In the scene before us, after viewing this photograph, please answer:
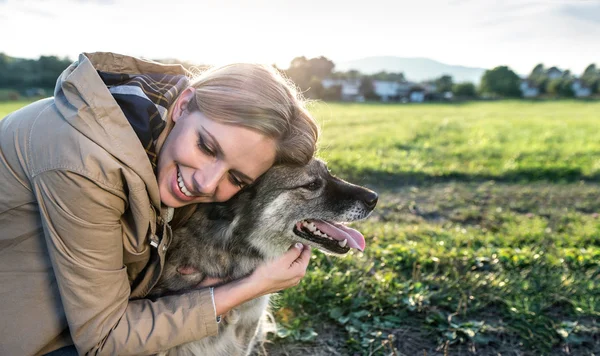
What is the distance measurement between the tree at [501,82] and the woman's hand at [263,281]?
6992cm

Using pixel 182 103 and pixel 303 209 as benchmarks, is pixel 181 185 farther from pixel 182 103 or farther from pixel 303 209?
pixel 303 209

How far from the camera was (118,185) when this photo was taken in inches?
73.9

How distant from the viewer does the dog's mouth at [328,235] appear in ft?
9.18

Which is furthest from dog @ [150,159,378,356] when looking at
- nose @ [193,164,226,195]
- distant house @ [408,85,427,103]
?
distant house @ [408,85,427,103]

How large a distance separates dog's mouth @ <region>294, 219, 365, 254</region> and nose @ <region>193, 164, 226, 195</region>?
791mm

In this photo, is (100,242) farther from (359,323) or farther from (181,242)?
(359,323)

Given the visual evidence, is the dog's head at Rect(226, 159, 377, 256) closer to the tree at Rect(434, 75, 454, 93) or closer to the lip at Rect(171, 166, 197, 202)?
the lip at Rect(171, 166, 197, 202)

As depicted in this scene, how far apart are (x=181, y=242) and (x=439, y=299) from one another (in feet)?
6.57

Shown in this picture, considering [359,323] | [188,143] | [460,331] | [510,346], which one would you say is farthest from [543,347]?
[188,143]

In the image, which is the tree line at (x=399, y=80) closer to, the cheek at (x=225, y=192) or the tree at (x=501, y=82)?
the tree at (x=501, y=82)

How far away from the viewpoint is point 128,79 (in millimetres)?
2273

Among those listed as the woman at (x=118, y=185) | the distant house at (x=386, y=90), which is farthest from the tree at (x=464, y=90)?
the woman at (x=118, y=185)

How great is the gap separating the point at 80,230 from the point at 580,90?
70.9 m

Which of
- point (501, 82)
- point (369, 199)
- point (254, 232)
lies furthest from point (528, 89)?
point (254, 232)
